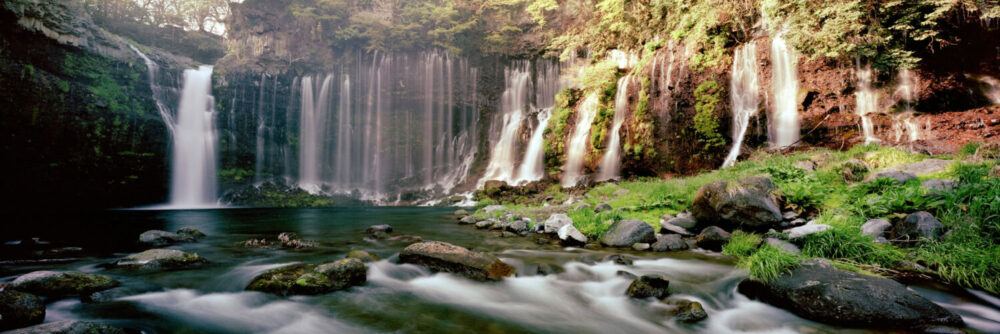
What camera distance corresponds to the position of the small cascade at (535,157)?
22500 millimetres

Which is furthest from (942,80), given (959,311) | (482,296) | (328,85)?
(328,85)

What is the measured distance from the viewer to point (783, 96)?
35.5 ft

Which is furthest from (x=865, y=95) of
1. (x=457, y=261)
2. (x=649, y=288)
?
(x=457, y=261)

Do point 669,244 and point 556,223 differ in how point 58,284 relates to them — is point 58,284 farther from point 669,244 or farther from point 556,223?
point 669,244

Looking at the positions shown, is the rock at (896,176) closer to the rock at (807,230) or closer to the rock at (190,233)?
the rock at (807,230)

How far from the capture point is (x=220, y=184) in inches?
1060

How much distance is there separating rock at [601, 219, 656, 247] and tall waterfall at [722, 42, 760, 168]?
7785 millimetres

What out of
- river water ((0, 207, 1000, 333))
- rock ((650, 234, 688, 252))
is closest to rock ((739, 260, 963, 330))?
river water ((0, 207, 1000, 333))

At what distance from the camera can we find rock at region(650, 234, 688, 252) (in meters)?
4.93

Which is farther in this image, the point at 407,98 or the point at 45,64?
the point at 407,98

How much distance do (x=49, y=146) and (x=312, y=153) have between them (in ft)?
49.8

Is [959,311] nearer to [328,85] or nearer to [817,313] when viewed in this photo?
[817,313]

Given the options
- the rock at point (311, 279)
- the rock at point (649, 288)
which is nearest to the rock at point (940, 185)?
the rock at point (649, 288)

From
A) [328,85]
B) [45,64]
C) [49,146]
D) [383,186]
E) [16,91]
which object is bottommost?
[383,186]
